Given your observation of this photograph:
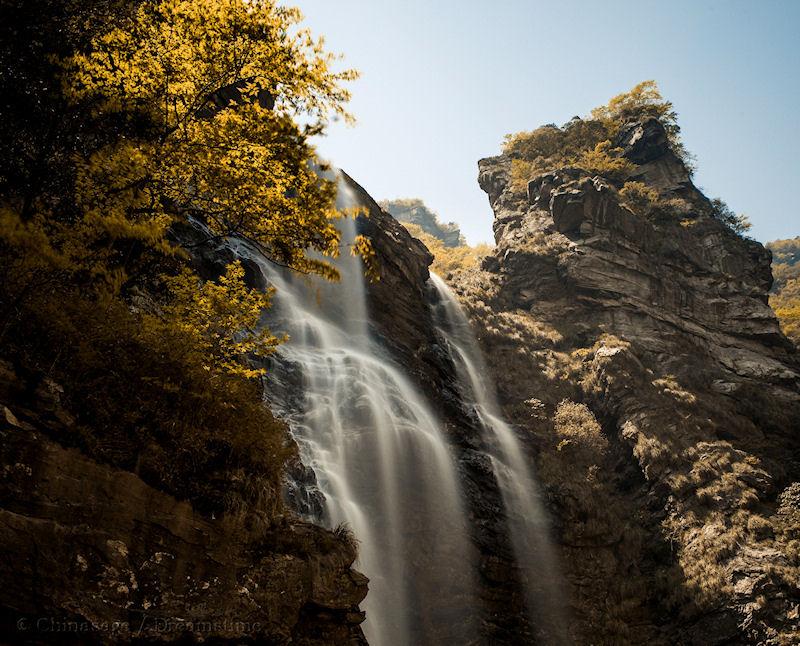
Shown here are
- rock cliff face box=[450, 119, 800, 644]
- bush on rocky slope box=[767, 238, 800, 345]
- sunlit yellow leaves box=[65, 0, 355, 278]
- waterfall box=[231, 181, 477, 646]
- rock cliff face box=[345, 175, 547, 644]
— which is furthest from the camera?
bush on rocky slope box=[767, 238, 800, 345]

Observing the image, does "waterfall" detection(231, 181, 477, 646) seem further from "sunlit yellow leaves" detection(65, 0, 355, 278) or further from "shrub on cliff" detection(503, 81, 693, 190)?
"shrub on cliff" detection(503, 81, 693, 190)

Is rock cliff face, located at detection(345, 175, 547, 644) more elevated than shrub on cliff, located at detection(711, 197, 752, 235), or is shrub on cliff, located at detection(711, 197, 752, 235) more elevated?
shrub on cliff, located at detection(711, 197, 752, 235)

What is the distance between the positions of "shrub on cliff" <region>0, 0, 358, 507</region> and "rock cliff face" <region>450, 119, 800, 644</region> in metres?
15.9

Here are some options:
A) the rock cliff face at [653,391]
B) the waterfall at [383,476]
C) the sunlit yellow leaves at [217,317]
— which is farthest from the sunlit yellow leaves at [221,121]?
the rock cliff face at [653,391]

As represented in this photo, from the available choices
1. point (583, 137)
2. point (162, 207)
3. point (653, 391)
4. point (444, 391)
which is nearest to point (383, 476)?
point (444, 391)

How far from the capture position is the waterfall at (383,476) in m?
14.6

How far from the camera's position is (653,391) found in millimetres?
26562

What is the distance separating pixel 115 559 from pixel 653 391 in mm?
27134

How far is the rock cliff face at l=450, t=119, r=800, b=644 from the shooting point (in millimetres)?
17031

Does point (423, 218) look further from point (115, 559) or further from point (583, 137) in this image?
point (115, 559)

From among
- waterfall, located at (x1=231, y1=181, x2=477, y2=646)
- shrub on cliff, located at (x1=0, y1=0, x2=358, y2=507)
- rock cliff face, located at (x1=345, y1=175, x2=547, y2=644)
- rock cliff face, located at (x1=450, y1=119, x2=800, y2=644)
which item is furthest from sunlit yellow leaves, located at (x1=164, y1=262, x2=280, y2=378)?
rock cliff face, located at (x1=450, y1=119, x2=800, y2=644)

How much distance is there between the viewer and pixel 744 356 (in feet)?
103

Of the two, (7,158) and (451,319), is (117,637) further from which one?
(451,319)

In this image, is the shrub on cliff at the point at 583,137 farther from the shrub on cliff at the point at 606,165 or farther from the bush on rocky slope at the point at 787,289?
the bush on rocky slope at the point at 787,289
